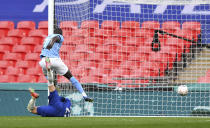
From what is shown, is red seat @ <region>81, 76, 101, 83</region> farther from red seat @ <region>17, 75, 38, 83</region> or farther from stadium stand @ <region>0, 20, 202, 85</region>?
red seat @ <region>17, 75, 38, 83</region>

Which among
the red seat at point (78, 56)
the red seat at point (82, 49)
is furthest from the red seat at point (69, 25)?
the red seat at point (78, 56)

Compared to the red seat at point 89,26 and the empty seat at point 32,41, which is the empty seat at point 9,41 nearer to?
the empty seat at point 32,41

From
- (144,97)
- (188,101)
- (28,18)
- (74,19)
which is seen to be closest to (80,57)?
(74,19)

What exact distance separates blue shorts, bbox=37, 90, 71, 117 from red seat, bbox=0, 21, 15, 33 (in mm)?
7312

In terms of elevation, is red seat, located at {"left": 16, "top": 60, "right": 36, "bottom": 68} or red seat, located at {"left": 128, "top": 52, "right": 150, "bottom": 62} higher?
red seat, located at {"left": 128, "top": 52, "right": 150, "bottom": 62}

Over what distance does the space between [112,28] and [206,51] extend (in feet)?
8.07

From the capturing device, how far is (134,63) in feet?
39.2

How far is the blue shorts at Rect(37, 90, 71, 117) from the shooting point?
8266mm

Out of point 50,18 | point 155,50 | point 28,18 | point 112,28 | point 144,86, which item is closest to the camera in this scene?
point 50,18

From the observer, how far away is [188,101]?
1035cm

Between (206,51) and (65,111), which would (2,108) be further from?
(206,51)

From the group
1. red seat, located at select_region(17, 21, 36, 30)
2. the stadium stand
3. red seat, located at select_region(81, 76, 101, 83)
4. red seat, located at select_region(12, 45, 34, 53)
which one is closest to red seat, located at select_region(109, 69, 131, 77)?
the stadium stand

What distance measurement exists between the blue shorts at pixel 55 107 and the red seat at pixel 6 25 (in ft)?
24.0

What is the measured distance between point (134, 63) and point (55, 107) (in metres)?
4.01
